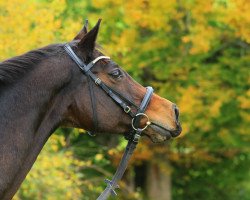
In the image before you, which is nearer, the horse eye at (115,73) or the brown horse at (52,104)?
the brown horse at (52,104)

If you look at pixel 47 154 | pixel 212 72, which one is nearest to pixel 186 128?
pixel 212 72

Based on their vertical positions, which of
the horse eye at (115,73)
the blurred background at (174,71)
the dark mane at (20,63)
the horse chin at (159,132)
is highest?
the dark mane at (20,63)

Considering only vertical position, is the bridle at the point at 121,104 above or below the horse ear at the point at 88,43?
below

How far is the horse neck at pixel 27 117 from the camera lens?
13.2 ft

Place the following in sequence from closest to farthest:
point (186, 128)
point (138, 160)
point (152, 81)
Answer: point (186, 128), point (152, 81), point (138, 160)

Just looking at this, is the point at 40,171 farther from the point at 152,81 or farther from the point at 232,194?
the point at 232,194

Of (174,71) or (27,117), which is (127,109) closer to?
(27,117)

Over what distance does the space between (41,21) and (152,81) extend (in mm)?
6230

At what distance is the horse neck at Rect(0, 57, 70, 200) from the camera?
402cm

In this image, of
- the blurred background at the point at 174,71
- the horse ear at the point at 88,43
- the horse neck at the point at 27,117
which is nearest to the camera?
the horse neck at the point at 27,117

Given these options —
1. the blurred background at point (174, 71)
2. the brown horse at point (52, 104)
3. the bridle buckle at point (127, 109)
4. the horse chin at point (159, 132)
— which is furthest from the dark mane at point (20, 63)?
the blurred background at point (174, 71)

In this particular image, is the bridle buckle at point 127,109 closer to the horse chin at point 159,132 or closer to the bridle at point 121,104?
the bridle at point 121,104

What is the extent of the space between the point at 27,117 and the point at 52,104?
0.20 meters

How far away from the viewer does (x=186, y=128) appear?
484 inches
